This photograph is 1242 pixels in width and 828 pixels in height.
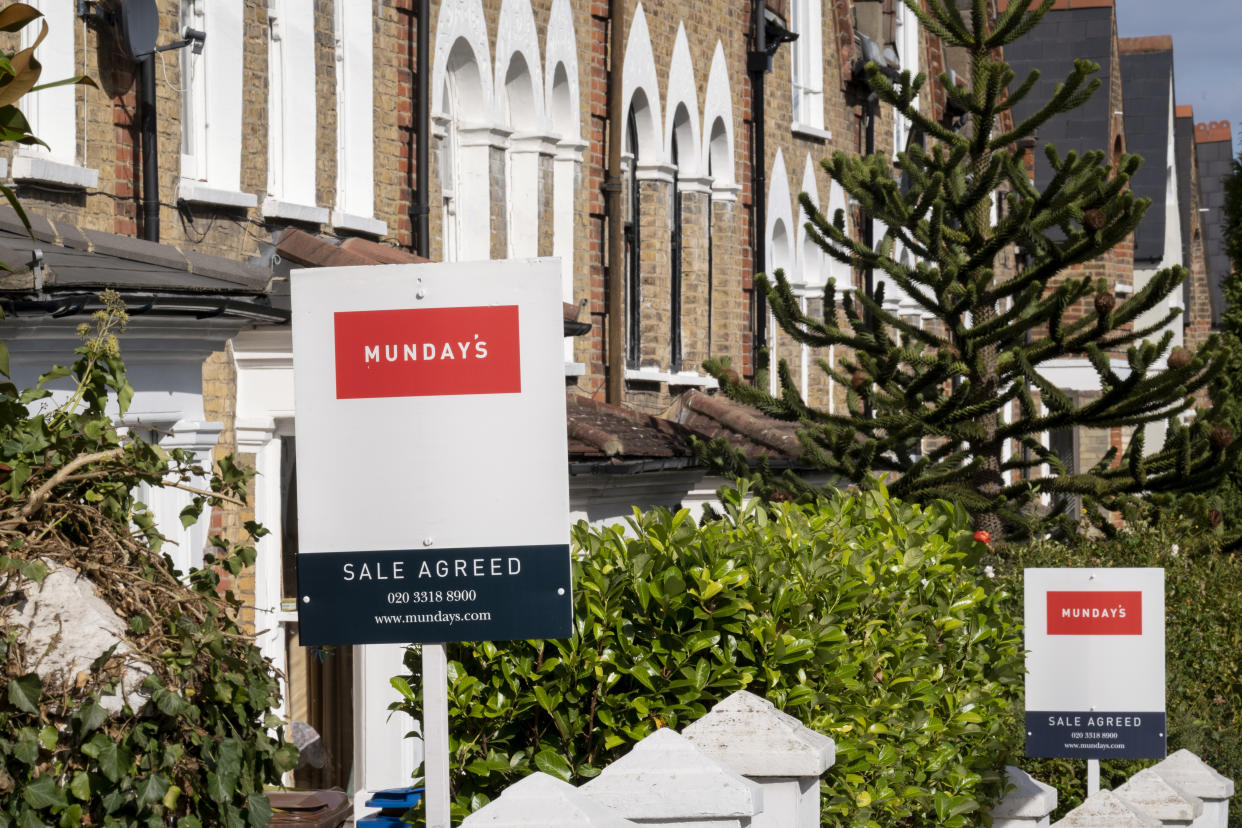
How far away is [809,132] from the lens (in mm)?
22109

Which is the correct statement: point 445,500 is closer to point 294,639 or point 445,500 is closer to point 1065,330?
point 294,639

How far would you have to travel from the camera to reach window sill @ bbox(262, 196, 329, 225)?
37.4 ft

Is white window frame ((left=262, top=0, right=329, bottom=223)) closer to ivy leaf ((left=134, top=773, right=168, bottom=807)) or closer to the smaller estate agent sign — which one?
the smaller estate agent sign

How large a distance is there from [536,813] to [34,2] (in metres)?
6.89

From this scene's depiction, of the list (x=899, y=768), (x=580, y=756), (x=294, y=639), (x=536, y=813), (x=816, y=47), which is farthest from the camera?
(x=816, y=47)

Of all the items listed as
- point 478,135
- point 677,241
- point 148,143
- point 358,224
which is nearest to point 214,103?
point 148,143

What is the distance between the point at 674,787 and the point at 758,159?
1674 cm

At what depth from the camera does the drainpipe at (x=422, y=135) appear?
13.5m

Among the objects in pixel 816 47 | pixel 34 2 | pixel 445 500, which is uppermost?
pixel 816 47

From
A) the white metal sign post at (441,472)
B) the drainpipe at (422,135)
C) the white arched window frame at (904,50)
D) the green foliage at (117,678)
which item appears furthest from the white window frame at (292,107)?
the white arched window frame at (904,50)

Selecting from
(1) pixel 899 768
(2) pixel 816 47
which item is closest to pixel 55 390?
(1) pixel 899 768

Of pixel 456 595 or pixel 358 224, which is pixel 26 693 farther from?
pixel 358 224

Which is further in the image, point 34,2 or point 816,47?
point 816,47

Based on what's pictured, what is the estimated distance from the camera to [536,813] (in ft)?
12.2
